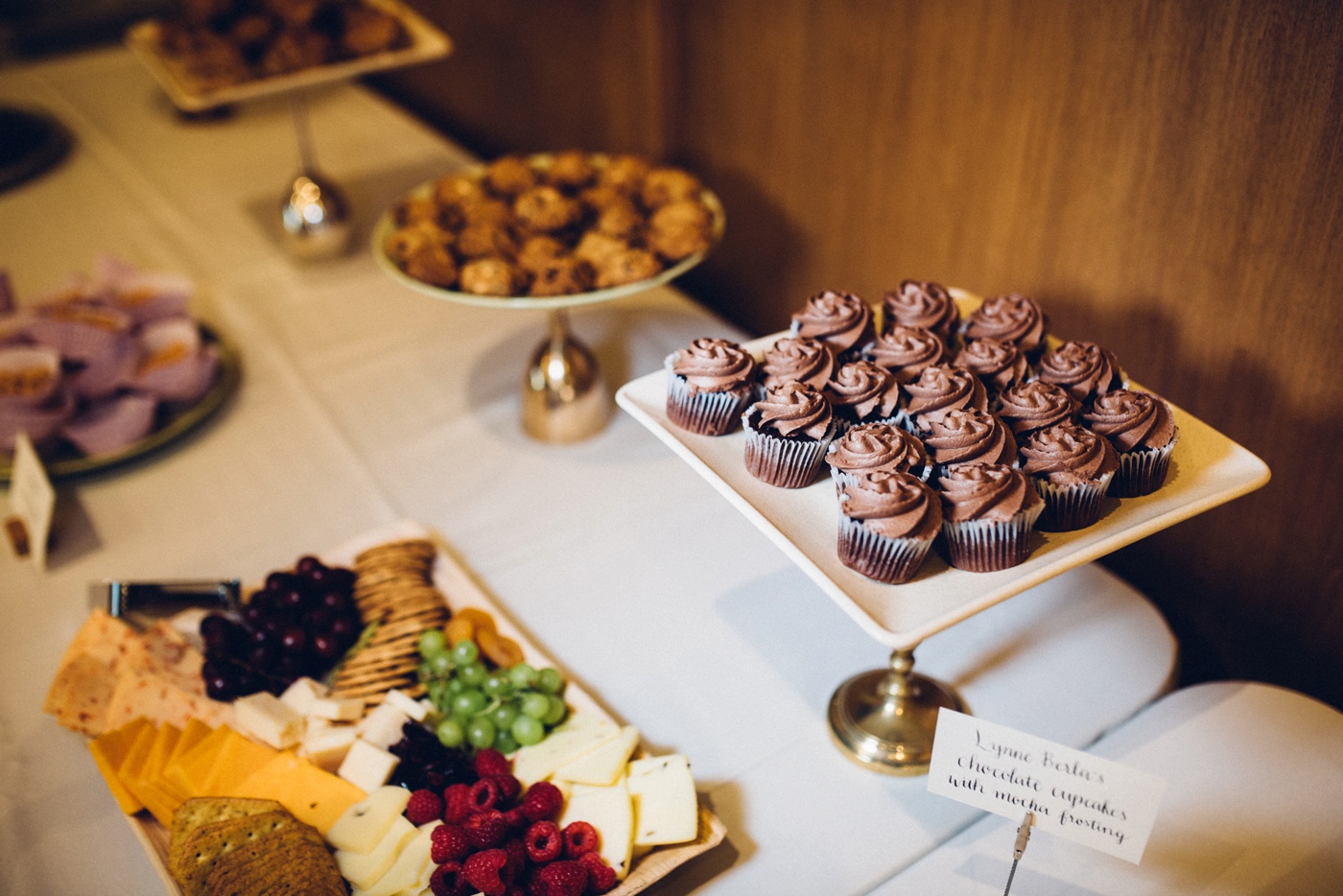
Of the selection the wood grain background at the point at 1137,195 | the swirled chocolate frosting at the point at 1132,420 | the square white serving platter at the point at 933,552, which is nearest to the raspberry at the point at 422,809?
the square white serving platter at the point at 933,552

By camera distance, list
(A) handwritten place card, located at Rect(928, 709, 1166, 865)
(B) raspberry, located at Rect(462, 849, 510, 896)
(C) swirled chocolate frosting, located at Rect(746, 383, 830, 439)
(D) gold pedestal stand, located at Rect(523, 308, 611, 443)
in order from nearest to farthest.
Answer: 1. (A) handwritten place card, located at Rect(928, 709, 1166, 865)
2. (B) raspberry, located at Rect(462, 849, 510, 896)
3. (C) swirled chocolate frosting, located at Rect(746, 383, 830, 439)
4. (D) gold pedestal stand, located at Rect(523, 308, 611, 443)

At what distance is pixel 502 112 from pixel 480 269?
1339mm

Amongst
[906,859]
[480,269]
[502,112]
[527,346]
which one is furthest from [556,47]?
[906,859]

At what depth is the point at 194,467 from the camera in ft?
5.20

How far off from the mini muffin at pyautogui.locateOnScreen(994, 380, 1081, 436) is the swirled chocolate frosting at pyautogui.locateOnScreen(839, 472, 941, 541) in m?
0.16

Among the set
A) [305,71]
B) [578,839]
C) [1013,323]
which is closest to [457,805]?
[578,839]

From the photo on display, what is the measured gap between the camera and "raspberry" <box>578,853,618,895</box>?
2.99 feet

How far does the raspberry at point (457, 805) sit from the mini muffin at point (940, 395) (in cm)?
58

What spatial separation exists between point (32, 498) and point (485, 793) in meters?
0.86

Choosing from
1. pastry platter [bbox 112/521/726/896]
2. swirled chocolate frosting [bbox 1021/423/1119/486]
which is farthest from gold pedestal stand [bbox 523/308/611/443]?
swirled chocolate frosting [bbox 1021/423/1119/486]

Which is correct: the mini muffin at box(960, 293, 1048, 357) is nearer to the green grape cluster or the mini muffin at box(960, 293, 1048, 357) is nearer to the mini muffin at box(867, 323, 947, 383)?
the mini muffin at box(867, 323, 947, 383)

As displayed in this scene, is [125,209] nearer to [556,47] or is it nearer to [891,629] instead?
[556,47]

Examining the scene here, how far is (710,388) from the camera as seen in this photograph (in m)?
1.04

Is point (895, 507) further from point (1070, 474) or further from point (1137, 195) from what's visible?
point (1137, 195)
